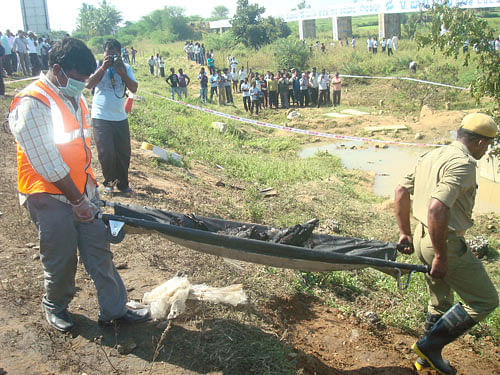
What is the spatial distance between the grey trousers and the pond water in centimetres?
732

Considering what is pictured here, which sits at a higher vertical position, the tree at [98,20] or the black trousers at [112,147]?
the tree at [98,20]

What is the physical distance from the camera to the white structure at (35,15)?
27.5m

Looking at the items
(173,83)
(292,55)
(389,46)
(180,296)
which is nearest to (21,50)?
(173,83)

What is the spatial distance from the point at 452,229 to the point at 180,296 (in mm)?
1885

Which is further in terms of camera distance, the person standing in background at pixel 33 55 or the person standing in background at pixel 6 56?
the person standing in background at pixel 33 55

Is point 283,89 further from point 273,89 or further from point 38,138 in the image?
point 38,138

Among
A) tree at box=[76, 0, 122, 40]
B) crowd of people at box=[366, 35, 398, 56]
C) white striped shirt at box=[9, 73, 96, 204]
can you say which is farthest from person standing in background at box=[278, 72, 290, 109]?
tree at box=[76, 0, 122, 40]

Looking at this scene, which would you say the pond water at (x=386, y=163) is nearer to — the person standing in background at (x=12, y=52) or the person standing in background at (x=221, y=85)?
the person standing in background at (x=221, y=85)

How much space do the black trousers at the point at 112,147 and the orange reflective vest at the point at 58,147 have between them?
262cm

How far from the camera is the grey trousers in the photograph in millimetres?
2754

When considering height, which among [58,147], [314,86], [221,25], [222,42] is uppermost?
[221,25]

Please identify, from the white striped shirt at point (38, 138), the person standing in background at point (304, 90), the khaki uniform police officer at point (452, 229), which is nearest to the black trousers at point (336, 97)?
the person standing in background at point (304, 90)

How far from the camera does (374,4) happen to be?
106ft

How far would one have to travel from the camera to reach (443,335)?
121 inches
